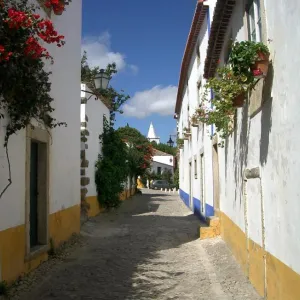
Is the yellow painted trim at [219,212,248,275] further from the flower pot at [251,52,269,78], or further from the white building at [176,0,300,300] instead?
the flower pot at [251,52,269,78]

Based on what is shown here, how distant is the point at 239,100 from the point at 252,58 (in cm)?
152

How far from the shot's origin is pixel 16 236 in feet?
19.5

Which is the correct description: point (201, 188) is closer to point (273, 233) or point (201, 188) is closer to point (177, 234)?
point (177, 234)

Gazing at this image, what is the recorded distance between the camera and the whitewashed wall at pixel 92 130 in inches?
520

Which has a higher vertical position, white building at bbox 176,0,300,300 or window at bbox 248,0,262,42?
window at bbox 248,0,262,42

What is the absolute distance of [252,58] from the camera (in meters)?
4.52

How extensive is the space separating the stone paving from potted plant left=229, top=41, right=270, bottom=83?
292cm

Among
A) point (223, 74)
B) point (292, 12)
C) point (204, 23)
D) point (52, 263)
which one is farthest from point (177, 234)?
point (292, 12)

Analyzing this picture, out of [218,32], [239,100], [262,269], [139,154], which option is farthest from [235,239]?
[139,154]

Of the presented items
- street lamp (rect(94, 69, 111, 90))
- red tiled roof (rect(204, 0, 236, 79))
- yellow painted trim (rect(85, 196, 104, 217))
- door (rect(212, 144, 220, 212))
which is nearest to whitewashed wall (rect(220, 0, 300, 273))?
red tiled roof (rect(204, 0, 236, 79))

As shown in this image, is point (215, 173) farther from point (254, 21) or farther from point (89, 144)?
point (254, 21)

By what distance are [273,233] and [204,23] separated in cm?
1009

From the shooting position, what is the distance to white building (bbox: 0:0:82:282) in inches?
228

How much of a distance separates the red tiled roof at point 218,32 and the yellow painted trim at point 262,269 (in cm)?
369
